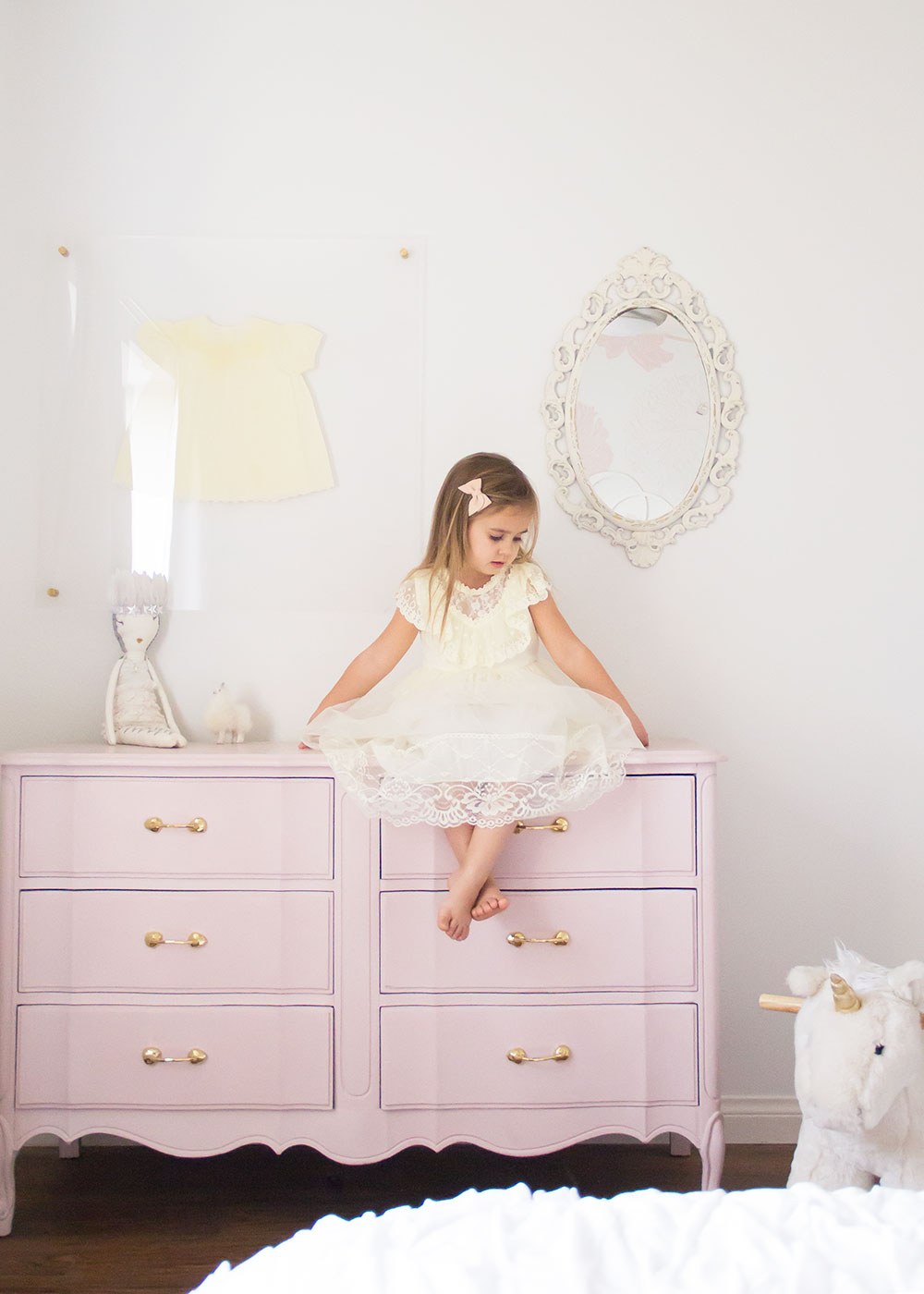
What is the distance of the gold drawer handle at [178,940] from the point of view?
1.94 m

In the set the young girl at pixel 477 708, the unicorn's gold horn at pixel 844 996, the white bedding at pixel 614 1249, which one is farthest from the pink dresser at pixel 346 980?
the white bedding at pixel 614 1249

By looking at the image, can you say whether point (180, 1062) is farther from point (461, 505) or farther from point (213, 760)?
point (461, 505)

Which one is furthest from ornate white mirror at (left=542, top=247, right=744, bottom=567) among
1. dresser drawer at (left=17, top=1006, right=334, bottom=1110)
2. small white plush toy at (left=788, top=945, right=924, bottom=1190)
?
dresser drawer at (left=17, top=1006, right=334, bottom=1110)

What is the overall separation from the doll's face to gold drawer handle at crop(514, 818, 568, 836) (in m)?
1.09

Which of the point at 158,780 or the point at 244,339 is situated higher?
the point at 244,339

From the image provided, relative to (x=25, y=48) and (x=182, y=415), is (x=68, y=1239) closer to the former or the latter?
(x=182, y=415)

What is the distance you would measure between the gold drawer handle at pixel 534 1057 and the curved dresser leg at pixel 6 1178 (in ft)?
3.32

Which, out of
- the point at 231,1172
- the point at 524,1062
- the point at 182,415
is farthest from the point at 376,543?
the point at 231,1172

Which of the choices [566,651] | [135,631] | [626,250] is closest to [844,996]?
[566,651]

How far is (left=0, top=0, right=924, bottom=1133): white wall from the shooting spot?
2490 millimetres

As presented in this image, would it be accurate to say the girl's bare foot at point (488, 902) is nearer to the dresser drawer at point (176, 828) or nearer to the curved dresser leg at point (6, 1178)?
the dresser drawer at point (176, 828)

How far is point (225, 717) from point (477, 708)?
732 millimetres

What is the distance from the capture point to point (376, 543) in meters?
2.49

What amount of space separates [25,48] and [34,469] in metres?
1.10
